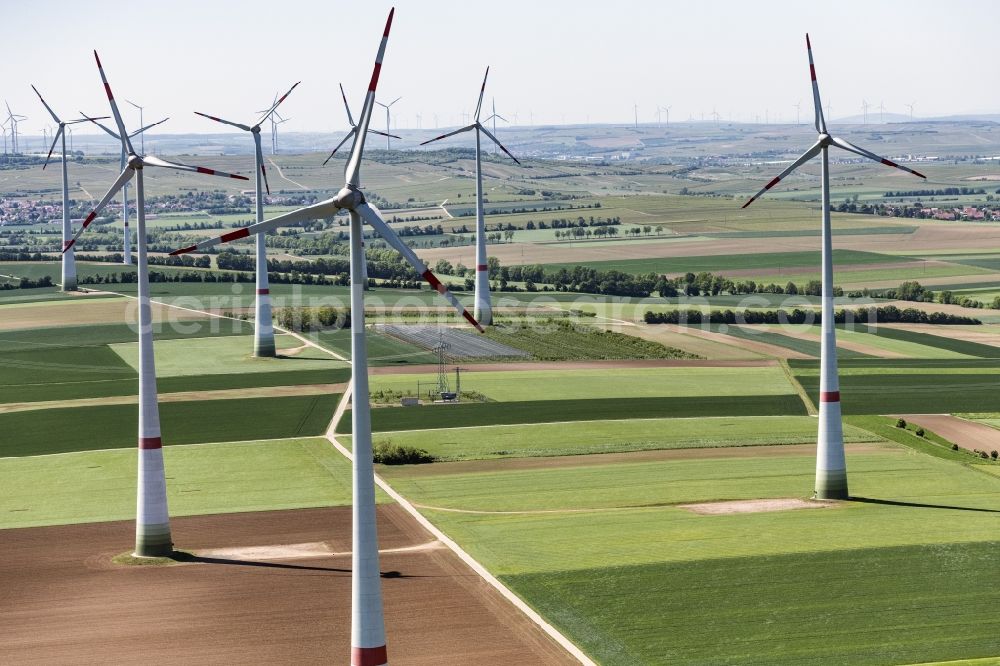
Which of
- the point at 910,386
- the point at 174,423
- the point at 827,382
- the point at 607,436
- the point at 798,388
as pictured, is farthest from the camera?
the point at 798,388

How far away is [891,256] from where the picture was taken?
164500 mm

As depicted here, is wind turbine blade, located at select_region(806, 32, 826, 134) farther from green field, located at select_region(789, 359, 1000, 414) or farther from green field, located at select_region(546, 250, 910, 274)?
green field, located at select_region(546, 250, 910, 274)

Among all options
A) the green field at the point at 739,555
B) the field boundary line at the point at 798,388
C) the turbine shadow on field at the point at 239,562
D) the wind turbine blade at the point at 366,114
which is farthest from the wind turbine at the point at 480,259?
the wind turbine blade at the point at 366,114

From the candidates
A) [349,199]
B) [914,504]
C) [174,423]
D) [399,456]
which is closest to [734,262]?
[174,423]

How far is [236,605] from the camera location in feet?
140

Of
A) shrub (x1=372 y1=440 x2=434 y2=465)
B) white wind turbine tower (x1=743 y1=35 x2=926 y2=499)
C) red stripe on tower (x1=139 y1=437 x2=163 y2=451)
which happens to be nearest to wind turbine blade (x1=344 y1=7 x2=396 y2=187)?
red stripe on tower (x1=139 y1=437 x2=163 y2=451)

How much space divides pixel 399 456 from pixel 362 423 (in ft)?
115

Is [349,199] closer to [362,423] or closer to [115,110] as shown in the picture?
[362,423]

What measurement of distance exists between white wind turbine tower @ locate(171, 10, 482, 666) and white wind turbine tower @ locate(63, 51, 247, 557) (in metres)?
A: 15.7

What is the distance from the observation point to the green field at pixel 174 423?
70312 mm

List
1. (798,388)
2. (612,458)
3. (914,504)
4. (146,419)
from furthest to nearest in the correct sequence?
(798,388), (612,458), (914,504), (146,419)

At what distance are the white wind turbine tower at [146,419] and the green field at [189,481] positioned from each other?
6.91 meters

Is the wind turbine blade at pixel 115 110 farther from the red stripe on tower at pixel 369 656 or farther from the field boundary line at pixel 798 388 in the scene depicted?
the field boundary line at pixel 798 388

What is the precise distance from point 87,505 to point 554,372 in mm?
40634
